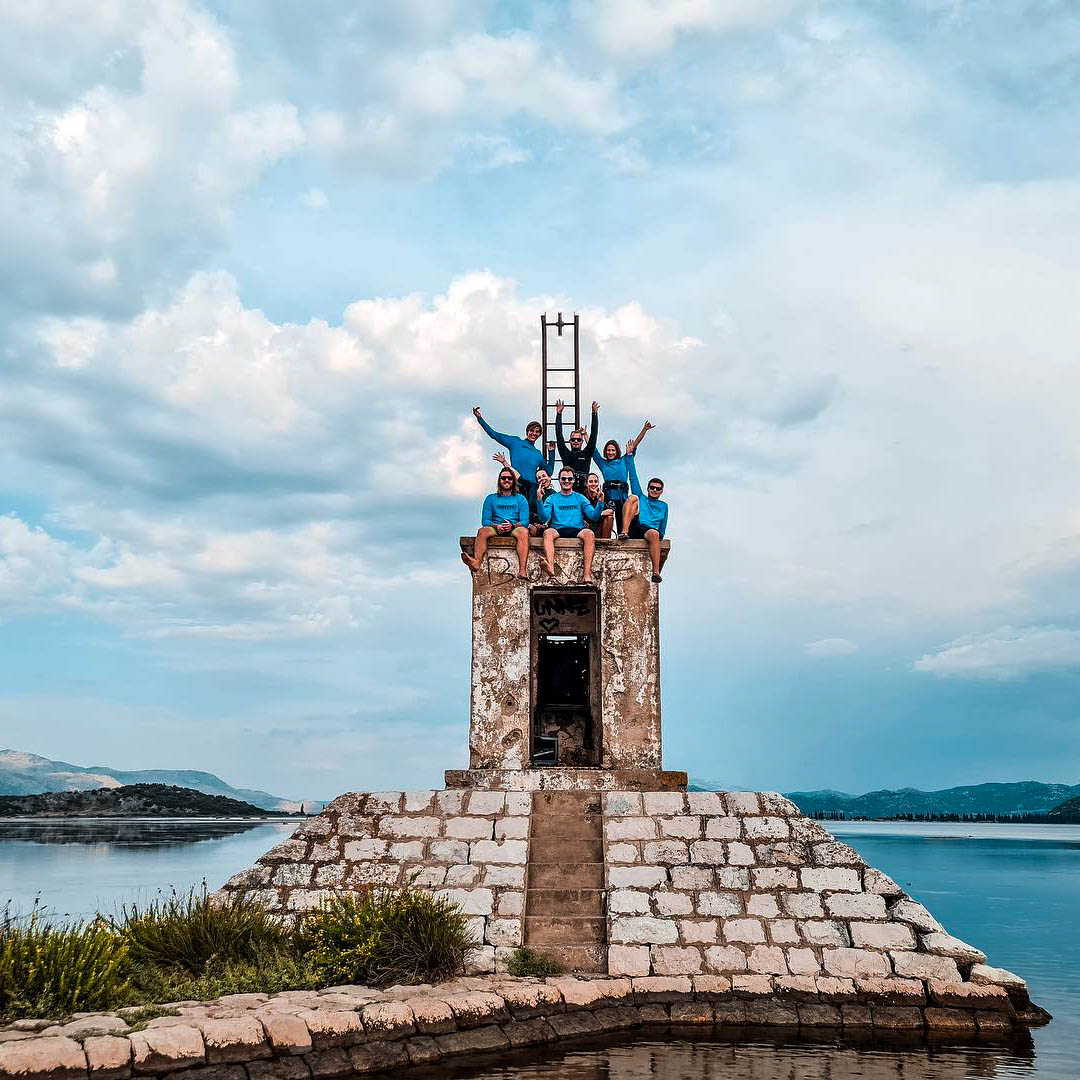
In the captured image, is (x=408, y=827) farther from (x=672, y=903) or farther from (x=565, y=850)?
(x=672, y=903)

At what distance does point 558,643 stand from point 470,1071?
29.3 ft

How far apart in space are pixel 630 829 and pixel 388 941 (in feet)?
9.28

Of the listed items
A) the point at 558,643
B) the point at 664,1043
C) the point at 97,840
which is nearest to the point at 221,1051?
the point at 664,1043

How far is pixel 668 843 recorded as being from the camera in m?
10.1

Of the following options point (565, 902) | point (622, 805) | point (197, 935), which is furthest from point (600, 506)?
point (197, 935)

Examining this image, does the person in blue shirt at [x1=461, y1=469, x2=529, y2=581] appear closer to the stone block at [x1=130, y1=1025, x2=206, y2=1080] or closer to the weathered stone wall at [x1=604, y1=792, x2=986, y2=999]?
the weathered stone wall at [x1=604, y1=792, x2=986, y2=999]

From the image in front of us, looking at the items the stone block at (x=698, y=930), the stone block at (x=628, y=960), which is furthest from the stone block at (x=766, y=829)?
the stone block at (x=628, y=960)

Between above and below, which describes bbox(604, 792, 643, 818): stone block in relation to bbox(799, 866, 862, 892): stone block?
above

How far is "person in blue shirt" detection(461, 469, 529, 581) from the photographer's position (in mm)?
12164

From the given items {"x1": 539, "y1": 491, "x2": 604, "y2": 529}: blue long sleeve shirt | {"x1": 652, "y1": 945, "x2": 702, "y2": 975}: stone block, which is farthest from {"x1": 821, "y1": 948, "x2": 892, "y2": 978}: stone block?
{"x1": 539, "y1": 491, "x2": 604, "y2": 529}: blue long sleeve shirt

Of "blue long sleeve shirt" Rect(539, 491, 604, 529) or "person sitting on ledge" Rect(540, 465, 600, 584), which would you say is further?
"blue long sleeve shirt" Rect(539, 491, 604, 529)

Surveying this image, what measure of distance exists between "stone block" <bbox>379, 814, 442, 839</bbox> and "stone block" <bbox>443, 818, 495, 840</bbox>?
11 cm

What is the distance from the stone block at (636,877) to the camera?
960 centimetres

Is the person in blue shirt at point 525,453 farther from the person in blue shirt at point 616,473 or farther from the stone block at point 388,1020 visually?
the stone block at point 388,1020
